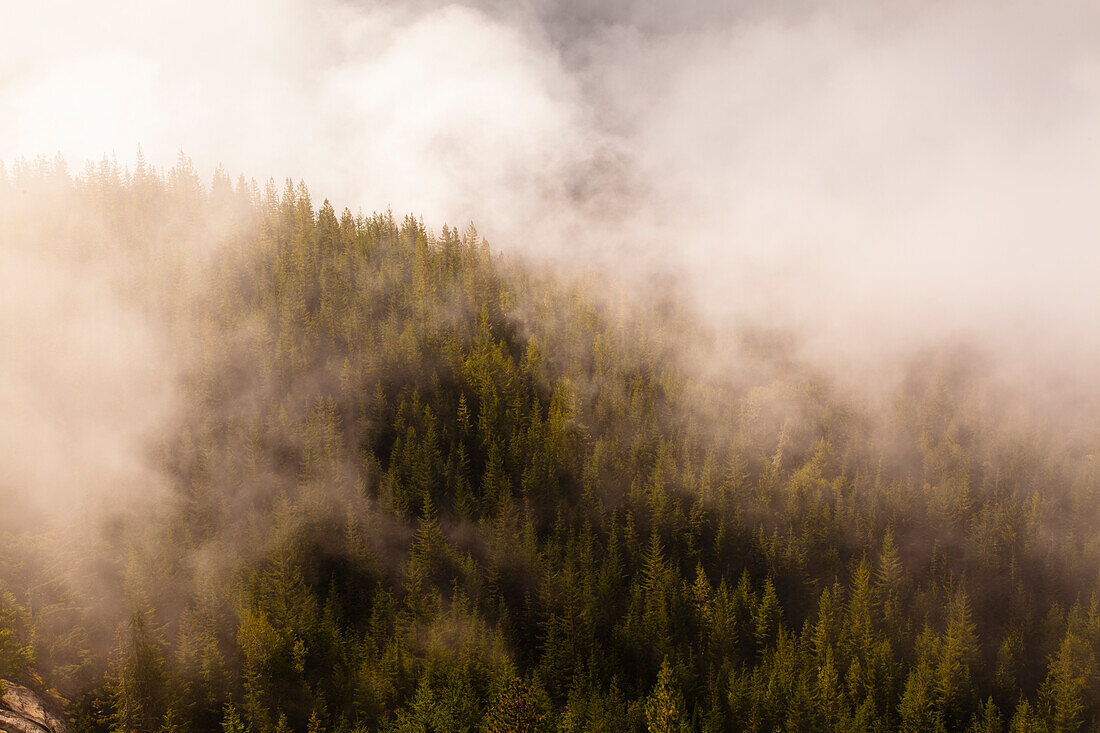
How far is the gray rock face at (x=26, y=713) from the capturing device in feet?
228

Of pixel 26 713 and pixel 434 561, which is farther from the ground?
pixel 26 713

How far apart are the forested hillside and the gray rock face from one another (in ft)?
8.60

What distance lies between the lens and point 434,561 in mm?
131750

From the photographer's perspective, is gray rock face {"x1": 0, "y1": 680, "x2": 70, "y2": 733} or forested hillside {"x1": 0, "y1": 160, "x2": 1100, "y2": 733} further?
forested hillside {"x1": 0, "y1": 160, "x2": 1100, "y2": 733}

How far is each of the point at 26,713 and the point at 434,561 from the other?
66.8m

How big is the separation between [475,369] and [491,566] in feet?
191

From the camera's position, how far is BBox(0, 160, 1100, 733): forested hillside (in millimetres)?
93250

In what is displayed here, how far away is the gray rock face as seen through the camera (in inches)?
2731

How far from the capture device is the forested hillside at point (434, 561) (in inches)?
3671

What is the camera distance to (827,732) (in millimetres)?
104688

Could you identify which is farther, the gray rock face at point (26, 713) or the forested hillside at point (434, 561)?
the forested hillside at point (434, 561)

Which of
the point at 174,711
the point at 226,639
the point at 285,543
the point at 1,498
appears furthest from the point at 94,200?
the point at 174,711

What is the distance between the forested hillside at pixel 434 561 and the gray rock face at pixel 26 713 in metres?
2.62

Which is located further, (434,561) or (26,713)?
(434,561)
